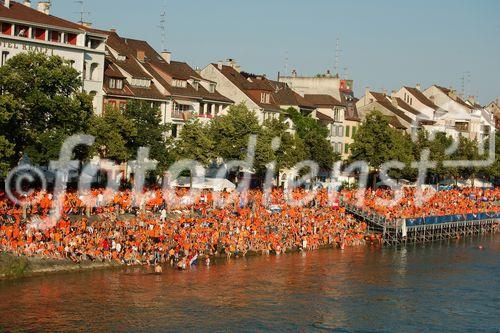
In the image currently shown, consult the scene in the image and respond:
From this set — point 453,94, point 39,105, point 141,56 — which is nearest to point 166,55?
point 141,56

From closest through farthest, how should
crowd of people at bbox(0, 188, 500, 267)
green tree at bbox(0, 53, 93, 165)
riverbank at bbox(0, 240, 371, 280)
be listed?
1. riverbank at bbox(0, 240, 371, 280)
2. crowd of people at bbox(0, 188, 500, 267)
3. green tree at bbox(0, 53, 93, 165)

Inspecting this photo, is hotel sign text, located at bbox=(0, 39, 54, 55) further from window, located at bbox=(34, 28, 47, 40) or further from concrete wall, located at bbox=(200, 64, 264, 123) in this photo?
concrete wall, located at bbox=(200, 64, 264, 123)

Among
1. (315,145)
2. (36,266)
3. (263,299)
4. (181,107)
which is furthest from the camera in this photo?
(315,145)

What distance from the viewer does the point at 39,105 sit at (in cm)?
5272

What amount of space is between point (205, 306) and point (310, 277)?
34.6ft

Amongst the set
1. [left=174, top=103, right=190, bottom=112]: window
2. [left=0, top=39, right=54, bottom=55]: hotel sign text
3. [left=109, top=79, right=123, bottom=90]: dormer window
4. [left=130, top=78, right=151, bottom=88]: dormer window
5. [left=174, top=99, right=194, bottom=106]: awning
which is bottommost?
[left=174, top=103, right=190, bottom=112]: window

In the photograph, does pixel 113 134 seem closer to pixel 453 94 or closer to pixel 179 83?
pixel 179 83

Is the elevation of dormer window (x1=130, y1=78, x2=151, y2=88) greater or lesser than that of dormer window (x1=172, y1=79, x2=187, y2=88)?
lesser

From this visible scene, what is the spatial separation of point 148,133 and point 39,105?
14729 mm

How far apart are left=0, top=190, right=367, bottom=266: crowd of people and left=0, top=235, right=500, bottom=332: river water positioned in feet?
4.44

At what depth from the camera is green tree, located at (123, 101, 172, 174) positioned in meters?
66.2

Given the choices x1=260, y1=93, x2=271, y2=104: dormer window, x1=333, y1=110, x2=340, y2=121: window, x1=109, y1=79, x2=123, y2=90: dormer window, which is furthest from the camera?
x1=333, y1=110, x2=340, y2=121: window

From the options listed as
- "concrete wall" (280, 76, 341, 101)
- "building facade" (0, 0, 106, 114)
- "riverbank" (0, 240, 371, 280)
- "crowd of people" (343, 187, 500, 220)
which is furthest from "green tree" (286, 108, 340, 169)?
"riverbank" (0, 240, 371, 280)

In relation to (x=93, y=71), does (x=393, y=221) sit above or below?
below
